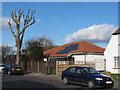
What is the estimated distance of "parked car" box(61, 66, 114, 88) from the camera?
13.4m

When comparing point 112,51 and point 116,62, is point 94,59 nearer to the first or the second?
point 112,51

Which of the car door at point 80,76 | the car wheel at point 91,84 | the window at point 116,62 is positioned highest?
the window at point 116,62

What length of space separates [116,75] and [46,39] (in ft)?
161

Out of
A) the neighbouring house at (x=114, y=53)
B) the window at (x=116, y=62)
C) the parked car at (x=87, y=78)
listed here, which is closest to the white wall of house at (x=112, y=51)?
the neighbouring house at (x=114, y=53)

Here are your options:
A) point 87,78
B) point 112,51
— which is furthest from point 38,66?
point 87,78

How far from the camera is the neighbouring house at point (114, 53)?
876 inches

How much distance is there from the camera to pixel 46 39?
224 feet

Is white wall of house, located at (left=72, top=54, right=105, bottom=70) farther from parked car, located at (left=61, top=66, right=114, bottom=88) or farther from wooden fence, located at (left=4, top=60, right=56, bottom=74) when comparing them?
parked car, located at (left=61, top=66, right=114, bottom=88)

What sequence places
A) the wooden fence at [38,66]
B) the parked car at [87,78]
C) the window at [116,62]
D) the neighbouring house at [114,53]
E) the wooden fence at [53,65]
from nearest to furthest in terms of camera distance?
1. the parked car at [87,78]
2. the neighbouring house at [114,53]
3. the window at [116,62]
4. the wooden fence at [53,65]
5. the wooden fence at [38,66]

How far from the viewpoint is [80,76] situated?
14.4 metres

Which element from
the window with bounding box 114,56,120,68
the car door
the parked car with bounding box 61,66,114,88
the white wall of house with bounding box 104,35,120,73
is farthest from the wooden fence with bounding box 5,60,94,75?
the car door

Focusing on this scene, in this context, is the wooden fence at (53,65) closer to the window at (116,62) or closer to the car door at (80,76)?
the window at (116,62)

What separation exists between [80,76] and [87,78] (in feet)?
2.14

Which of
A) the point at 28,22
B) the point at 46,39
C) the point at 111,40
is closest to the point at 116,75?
the point at 111,40
